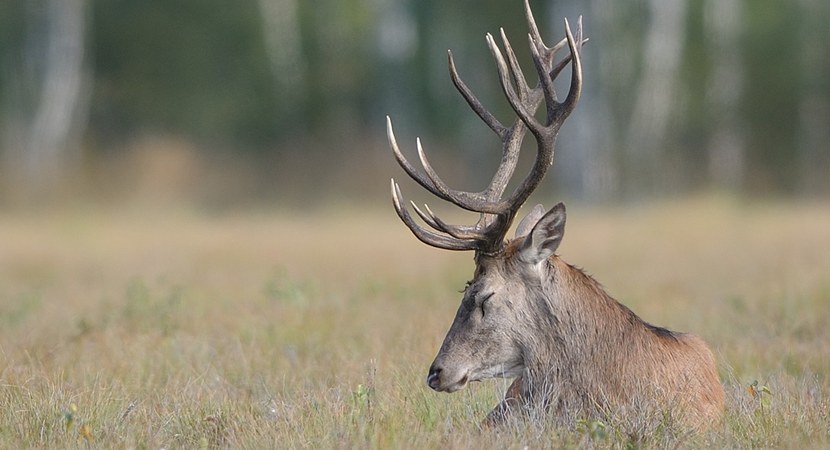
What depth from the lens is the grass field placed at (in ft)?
17.7

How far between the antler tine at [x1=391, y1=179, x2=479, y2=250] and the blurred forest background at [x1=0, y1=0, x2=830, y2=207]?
17.7 metres

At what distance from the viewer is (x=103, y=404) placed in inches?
228

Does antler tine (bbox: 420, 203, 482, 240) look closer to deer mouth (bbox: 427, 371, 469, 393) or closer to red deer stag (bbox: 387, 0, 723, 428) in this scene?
red deer stag (bbox: 387, 0, 723, 428)

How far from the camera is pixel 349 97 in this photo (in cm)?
3064

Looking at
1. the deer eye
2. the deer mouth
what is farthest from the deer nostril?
the deer eye

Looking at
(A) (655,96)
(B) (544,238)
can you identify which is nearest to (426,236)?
(B) (544,238)

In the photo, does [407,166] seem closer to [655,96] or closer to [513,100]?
[513,100]

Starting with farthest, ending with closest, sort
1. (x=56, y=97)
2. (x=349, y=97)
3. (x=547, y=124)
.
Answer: (x=349, y=97) → (x=56, y=97) → (x=547, y=124)

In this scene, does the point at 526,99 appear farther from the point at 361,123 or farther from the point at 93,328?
Answer: the point at 361,123

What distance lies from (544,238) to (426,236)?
20.0 inches

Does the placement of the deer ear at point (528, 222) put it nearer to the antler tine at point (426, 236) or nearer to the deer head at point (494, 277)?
the deer head at point (494, 277)

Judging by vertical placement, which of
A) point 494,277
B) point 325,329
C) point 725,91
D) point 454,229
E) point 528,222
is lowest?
point 325,329

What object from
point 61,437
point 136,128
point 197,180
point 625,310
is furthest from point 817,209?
point 61,437

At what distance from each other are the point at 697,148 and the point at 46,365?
2786cm
